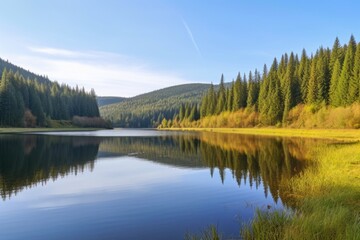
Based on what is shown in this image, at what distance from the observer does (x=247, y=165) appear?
103 feet

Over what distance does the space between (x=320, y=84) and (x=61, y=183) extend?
92.3 meters

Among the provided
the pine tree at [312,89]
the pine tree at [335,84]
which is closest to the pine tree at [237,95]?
the pine tree at [312,89]

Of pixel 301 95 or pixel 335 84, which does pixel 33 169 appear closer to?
pixel 335 84

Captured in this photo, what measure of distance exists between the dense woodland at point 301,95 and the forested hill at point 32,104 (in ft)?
246

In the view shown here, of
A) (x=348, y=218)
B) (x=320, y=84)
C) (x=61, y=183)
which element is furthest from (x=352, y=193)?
(x=320, y=84)

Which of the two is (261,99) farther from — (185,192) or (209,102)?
(185,192)

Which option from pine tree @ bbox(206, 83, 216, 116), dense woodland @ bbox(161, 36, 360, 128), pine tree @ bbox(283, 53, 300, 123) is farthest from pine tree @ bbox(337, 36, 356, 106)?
pine tree @ bbox(206, 83, 216, 116)

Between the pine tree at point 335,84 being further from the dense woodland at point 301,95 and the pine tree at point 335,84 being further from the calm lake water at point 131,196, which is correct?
the calm lake water at point 131,196

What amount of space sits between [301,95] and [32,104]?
108857mm

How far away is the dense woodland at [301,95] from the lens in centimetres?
8144

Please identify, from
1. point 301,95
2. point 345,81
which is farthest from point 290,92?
point 345,81

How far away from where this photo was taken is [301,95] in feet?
352

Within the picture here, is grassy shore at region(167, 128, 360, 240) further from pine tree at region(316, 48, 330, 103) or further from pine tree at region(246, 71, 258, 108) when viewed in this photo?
pine tree at region(246, 71, 258, 108)

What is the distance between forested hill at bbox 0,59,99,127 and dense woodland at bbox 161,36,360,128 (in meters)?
75.1
